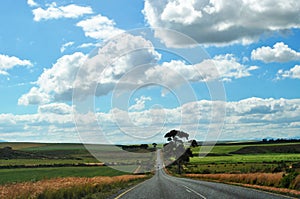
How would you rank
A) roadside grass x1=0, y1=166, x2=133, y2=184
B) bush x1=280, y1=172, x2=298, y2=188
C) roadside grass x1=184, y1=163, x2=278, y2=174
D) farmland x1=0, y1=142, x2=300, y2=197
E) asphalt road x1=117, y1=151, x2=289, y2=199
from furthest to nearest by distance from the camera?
1. roadside grass x1=184, y1=163, x2=278, y2=174
2. roadside grass x1=0, y1=166, x2=133, y2=184
3. farmland x1=0, y1=142, x2=300, y2=197
4. bush x1=280, y1=172, x2=298, y2=188
5. asphalt road x1=117, y1=151, x2=289, y2=199

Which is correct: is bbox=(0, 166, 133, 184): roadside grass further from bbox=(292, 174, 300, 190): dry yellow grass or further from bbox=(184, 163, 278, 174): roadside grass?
bbox=(292, 174, 300, 190): dry yellow grass

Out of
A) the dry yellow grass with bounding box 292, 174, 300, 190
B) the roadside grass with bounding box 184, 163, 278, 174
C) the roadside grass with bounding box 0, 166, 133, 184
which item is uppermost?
the dry yellow grass with bounding box 292, 174, 300, 190

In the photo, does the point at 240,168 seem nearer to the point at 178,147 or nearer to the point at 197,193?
the point at 178,147

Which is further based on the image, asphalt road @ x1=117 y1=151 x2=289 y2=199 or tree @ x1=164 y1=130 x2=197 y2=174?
tree @ x1=164 y1=130 x2=197 y2=174

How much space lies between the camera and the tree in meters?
91.2

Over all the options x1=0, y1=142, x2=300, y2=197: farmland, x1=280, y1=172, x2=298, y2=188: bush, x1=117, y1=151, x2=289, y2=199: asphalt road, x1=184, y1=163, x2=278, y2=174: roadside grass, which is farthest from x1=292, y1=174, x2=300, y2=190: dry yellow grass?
x1=184, y1=163, x2=278, y2=174: roadside grass

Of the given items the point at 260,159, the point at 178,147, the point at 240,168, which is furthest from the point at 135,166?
the point at 240,168

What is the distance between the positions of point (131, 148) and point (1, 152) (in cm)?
4135

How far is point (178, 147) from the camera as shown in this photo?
95000 millimetres

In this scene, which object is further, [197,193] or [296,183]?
[296,183]

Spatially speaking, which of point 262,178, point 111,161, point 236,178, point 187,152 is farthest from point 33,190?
point 111,161

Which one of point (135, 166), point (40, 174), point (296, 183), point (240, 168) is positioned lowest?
point (40, 174)

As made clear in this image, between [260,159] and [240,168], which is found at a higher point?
[260,159]

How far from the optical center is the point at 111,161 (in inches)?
4063
